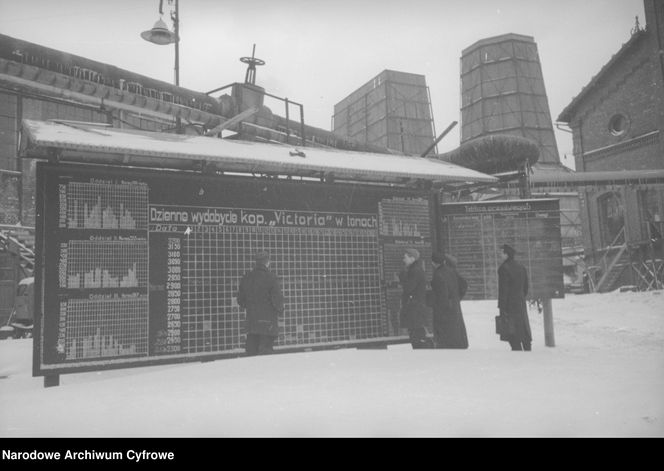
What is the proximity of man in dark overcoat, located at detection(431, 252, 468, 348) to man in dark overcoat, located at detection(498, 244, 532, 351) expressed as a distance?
28.8 inches

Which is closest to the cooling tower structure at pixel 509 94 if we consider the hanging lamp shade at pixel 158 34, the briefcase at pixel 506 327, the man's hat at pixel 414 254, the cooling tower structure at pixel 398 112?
the cooling tower structure at pixel 398 112

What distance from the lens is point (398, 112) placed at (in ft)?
132

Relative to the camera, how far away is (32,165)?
58.1 ft

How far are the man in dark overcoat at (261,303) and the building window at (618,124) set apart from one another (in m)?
21.8

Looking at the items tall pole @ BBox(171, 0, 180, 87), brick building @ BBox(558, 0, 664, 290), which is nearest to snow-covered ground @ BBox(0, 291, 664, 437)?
tall pole @ BBox(171, 0, 180, 87)

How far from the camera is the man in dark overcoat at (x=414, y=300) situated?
8.50 m

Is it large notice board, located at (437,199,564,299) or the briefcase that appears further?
large notice board, located at (437,199,564,299)

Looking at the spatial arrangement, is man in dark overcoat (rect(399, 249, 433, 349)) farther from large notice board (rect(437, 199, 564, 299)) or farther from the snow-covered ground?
large notice board (rect(437, 199, 564, 299))

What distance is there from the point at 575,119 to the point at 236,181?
24.2m

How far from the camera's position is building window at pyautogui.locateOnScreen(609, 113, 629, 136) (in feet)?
77.5

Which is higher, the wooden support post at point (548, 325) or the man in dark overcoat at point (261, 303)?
the man in dark overcoat at point (261, 303)

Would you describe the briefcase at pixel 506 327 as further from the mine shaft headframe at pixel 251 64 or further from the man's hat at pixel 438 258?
the mine shaft headframe at pixel 251 64
